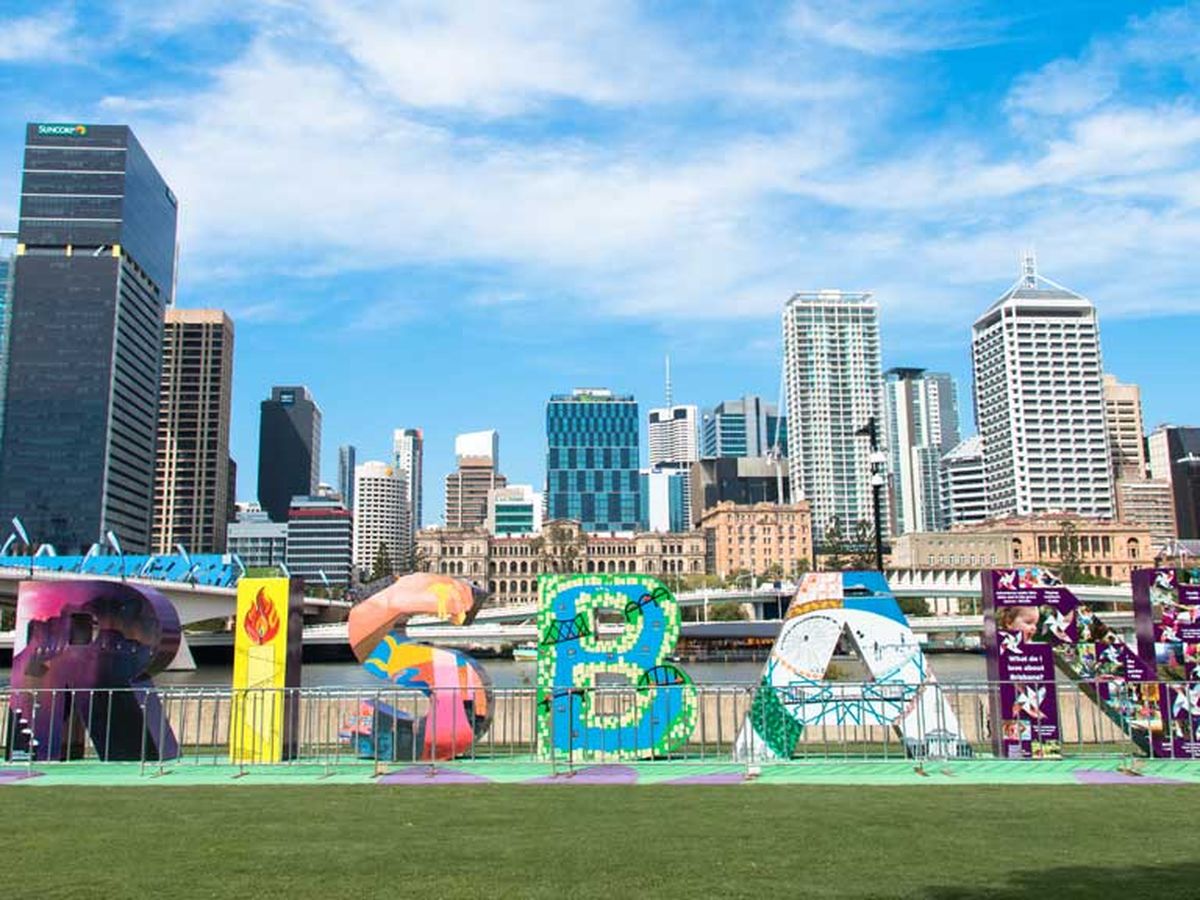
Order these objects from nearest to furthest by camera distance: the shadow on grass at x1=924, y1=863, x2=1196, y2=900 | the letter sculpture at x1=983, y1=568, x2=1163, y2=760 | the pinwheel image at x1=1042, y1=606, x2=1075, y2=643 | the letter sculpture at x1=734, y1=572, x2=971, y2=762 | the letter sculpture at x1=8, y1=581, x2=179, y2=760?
the shadow on grass at x1=924, y1=863, x2=1196, y2=900
the letter sculpture at x1=734, y1=572, x2=971, y2=762
the letter sculpture at x1=983, y1=568, x2=1163, y2=760
the letter sculpture at x1=8, y1=581, x2=179, y2=760
the pinwheel image at x1=1042, y1=606, x2=1075, y2=643

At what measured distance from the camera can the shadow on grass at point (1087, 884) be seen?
37.2 feet

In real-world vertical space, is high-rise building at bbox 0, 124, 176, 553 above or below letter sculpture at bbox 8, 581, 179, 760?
above

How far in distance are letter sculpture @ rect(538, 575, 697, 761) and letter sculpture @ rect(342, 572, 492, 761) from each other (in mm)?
1622

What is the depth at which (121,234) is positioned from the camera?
199875 millimetres

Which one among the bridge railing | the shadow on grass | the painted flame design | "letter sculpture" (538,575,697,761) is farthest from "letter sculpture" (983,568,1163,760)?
the painted flame design

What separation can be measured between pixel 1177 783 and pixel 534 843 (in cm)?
1220

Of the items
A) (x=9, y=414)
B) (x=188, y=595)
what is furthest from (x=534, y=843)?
(x=9, y=414)

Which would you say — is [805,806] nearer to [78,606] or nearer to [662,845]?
[662,845]

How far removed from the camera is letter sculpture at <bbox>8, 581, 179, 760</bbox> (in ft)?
79.5

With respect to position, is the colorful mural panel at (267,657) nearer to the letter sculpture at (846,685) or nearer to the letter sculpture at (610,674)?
the letter sculpture at (610,674)

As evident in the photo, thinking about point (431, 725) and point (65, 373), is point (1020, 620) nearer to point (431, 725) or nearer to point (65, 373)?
point (431, 725)

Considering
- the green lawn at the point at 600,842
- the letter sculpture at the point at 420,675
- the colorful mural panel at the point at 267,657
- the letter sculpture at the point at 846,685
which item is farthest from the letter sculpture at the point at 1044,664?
the colorful mural panel at the point at 267,657

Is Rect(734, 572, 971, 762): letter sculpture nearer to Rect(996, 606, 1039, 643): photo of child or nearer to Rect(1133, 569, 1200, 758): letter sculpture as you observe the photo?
Rect(996, 606, 1039, 643): photo of child

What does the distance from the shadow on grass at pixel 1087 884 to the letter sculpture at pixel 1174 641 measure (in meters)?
12.2
